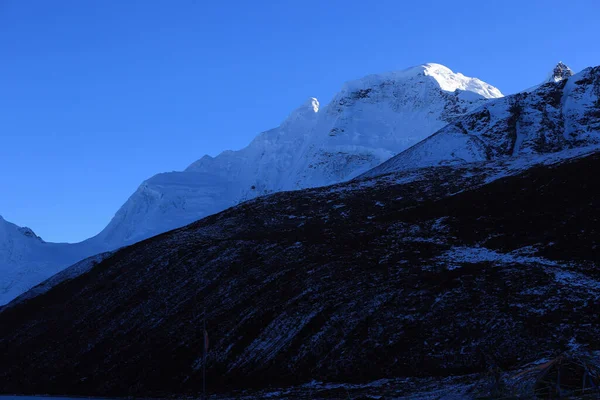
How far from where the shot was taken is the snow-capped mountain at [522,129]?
15350 cm

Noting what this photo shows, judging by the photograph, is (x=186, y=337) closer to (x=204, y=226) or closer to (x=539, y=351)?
(x=539, y=351)

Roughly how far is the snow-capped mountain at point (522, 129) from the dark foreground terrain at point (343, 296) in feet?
244

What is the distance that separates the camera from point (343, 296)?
1884 inches

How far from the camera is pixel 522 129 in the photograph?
16962 centimetres

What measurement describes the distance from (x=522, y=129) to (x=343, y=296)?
13489 cm

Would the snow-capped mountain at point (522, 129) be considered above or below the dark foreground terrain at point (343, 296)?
→ above

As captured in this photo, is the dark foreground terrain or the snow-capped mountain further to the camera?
the snow-capped mountain

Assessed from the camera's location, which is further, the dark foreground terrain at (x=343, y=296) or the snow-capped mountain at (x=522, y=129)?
the snow-capped mountain at (x=522, y=129)

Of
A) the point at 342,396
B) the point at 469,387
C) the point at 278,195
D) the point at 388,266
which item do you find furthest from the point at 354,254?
the point at 278,195

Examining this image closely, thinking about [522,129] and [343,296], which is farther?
[522,129]

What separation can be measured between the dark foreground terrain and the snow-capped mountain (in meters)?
74.3

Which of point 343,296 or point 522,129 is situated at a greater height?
point 522,129

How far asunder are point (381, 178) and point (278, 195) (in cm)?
1379

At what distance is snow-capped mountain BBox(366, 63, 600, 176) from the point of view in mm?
153500
